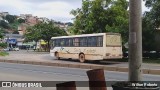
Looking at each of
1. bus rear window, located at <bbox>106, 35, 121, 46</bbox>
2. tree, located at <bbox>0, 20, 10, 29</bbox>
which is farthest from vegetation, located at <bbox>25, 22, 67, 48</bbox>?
tree, located at <bbox>0, 20, 10, 29</bbox>

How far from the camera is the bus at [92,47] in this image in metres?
28.6

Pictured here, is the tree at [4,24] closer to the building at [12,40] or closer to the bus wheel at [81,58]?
the building at [12,40]

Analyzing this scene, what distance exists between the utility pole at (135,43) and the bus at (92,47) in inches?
918

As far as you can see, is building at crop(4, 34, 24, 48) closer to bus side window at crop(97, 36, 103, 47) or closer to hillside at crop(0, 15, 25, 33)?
hillside at crop(0, 15, 25, 33)

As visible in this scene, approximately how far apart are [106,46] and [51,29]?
174ft

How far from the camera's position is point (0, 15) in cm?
16925

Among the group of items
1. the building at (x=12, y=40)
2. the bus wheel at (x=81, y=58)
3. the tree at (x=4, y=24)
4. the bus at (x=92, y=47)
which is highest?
the tree at (x=4, y=24)

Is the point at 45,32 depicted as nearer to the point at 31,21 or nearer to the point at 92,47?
the point at 92,47

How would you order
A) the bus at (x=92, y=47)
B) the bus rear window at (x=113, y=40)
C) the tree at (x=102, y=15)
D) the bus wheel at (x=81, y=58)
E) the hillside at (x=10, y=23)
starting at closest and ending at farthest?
the bus at (x=92, y=47) < the bus rear window at (x=113, y=40) < the bus wheel at (x=81, y=58) < the tree at (x=102, y=15) < the hillside at (x=10, y=23)

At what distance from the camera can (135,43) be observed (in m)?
4.96

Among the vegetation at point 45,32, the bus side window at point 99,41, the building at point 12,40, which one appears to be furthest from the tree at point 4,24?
the bus side window at point 99,41

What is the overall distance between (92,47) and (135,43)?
24760mm

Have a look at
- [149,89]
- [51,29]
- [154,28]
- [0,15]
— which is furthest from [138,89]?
[0,15]

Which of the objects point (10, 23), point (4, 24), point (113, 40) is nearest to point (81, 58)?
point (113, 40)
